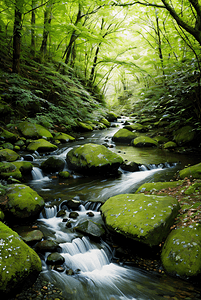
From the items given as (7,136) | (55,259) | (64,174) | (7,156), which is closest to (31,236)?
(55,259)

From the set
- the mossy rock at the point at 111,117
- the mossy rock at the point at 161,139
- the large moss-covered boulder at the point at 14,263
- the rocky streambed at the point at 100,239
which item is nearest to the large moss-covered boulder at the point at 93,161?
the rocky streambed at the point at 100,239

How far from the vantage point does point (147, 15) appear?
1205 cm

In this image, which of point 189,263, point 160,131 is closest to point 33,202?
point 189,263

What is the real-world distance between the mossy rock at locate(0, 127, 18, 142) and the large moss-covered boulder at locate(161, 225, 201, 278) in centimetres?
697

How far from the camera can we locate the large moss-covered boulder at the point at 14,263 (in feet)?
6.94

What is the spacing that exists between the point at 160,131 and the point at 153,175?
5.75 m

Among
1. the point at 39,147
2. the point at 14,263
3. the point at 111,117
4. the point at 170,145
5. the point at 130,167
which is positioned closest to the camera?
the point at 14,263

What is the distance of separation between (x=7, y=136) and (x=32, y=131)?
1.27 meters

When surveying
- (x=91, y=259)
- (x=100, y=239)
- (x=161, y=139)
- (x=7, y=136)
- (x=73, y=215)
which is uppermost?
(x=7, y=136)

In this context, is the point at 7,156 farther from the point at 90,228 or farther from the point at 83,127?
the point at 83,127

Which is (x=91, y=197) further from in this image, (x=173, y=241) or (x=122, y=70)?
(x=122, y=70)

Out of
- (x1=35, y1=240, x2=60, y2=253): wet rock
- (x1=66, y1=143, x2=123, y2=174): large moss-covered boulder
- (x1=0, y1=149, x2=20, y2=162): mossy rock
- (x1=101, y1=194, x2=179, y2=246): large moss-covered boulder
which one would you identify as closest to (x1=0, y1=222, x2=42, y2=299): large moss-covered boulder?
(x1=35, y1=240, x2=60, y2=253): wet rock

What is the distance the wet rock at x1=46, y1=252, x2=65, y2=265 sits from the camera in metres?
2.82

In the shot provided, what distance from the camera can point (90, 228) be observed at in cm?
351
